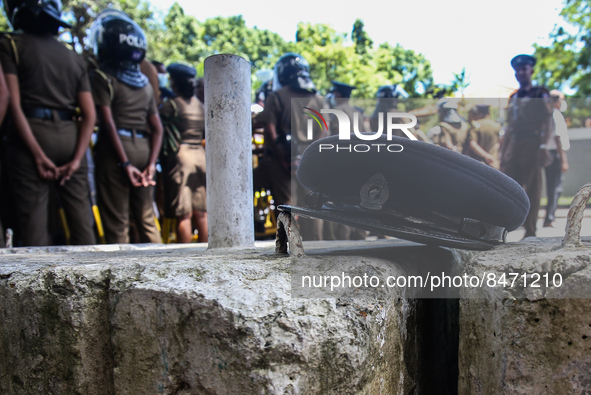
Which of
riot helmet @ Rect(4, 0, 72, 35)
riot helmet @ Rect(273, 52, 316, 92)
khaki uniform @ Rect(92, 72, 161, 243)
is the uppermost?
riot helmet @ Rect(273, 52, 316, 92)

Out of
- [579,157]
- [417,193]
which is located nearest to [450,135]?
[417,193]

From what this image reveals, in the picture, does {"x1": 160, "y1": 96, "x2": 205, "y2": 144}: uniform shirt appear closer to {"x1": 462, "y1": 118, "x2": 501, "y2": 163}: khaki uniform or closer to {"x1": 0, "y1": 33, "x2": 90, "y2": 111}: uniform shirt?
{"x1": 0, "y1": 33, "x2": 90, "y2": 111}: uniform shirt

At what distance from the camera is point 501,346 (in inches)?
44.3

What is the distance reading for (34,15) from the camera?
3082 mm

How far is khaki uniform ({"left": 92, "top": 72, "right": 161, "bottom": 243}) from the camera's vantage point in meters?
3.70

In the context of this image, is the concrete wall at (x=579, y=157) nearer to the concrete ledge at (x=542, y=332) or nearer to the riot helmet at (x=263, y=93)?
the riot helmet at (x=263, y=93)

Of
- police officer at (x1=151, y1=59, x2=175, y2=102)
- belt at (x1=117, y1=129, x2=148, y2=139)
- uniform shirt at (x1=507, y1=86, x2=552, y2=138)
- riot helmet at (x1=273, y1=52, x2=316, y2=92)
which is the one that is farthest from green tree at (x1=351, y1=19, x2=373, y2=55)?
belt at (x1=117, y1=129, x2=148, y2=139)

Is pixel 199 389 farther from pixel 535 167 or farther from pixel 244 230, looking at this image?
pixel 535 167

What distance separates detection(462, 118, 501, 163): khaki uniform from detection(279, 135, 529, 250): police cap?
4.99 metres

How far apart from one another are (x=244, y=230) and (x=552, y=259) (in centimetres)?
136

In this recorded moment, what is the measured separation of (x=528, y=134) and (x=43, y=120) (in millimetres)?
5004

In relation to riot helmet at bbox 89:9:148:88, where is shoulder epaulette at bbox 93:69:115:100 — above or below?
below

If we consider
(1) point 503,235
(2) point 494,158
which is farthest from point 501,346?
(2) point 494,158

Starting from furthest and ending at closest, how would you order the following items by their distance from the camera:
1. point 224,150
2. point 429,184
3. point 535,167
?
point 535,167
point 224,150
point 429,184
